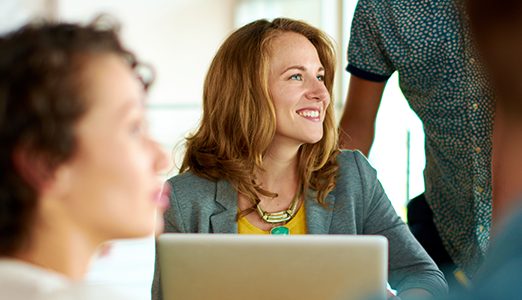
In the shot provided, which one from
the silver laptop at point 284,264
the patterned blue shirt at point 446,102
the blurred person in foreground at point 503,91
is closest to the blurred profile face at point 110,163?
the silver laptop at point 284,264

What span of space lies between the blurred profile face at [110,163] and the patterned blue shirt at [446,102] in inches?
43.8

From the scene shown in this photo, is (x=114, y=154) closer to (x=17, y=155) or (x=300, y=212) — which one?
(x=17, y=155)

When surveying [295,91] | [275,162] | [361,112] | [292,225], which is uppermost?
[295,91]

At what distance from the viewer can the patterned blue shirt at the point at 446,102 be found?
1.43 meters

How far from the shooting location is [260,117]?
1531mm

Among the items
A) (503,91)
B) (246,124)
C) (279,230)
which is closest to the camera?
(503,91)

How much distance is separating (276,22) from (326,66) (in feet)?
0.81

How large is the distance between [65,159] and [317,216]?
0.98 metres

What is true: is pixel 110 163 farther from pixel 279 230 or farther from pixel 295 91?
pixel 295 91

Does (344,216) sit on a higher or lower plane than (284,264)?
lower

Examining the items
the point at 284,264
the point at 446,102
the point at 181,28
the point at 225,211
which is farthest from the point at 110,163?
the point at 181,28

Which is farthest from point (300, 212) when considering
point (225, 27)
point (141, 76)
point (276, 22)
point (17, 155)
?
point (225, 27)

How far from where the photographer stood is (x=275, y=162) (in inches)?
62.7

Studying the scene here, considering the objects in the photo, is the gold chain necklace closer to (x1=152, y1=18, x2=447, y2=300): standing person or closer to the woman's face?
(x1=152, y1=18, x2=447, y2=300): standing person
